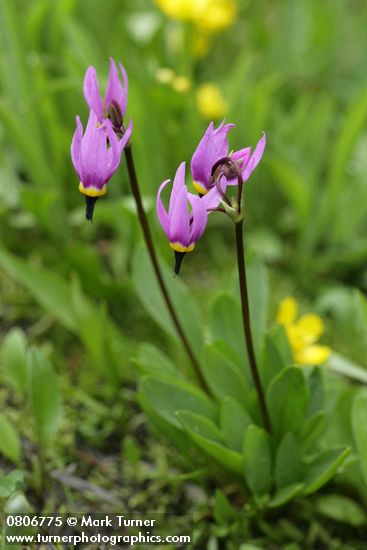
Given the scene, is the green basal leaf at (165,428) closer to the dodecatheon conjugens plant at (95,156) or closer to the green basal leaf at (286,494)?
the green basal leaf at (286,494)

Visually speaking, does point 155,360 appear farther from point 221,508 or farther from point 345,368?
point 345,368

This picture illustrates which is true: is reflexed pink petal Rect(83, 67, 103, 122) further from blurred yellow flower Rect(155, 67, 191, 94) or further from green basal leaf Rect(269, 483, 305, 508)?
blurred yellow flower Rect(155, 67, 191, 94)

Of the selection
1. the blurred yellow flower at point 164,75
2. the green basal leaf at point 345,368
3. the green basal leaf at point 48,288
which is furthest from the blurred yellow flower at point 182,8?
the green basal leaf at point 345,368

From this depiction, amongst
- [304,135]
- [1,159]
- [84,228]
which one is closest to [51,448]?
[84,228]

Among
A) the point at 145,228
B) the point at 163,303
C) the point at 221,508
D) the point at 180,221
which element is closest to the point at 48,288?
the point at 163,303

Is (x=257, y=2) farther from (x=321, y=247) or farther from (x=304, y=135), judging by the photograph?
(x=321, y=247)
